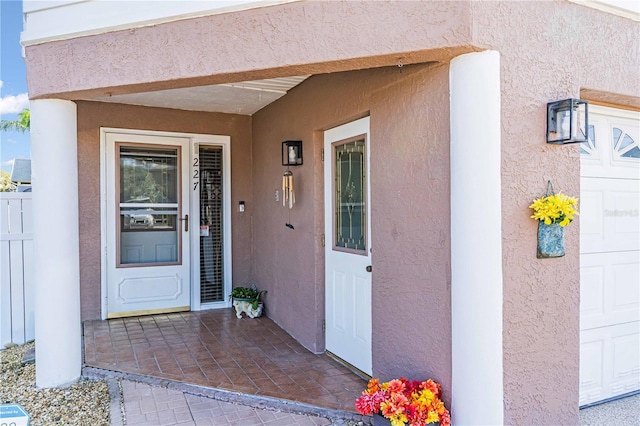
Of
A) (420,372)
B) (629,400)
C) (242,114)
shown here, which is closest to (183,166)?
(242,114)

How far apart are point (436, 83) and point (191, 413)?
2788mm

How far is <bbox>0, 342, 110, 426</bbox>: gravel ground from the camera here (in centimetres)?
305

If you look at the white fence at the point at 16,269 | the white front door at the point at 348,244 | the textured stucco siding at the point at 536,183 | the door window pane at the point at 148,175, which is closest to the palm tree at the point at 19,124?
the door window pane at the point at 148,175

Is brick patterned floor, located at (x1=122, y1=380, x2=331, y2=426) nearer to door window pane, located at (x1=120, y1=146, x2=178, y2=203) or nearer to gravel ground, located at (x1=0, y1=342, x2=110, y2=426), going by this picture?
gravel ground, located at (x1=0, y1=342, x2=110, y2=426)

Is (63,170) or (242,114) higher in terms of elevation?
(242,114)

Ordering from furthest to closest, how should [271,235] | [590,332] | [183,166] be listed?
[183,166], [271,235], [590,332]

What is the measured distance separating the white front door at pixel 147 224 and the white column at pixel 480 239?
14.0 feet

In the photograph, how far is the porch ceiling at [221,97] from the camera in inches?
181

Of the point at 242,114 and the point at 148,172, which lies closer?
the point at 148,172

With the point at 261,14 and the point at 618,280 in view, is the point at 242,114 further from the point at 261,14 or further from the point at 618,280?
the point at 618,280

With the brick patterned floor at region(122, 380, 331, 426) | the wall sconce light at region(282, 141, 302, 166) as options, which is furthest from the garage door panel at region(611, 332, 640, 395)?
the wall sconce light at region(282, 141, 302, 166)

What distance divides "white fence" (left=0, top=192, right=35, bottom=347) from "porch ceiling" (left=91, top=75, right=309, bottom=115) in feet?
4.70

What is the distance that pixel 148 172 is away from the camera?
18.8ft

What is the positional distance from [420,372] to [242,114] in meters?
4.44
